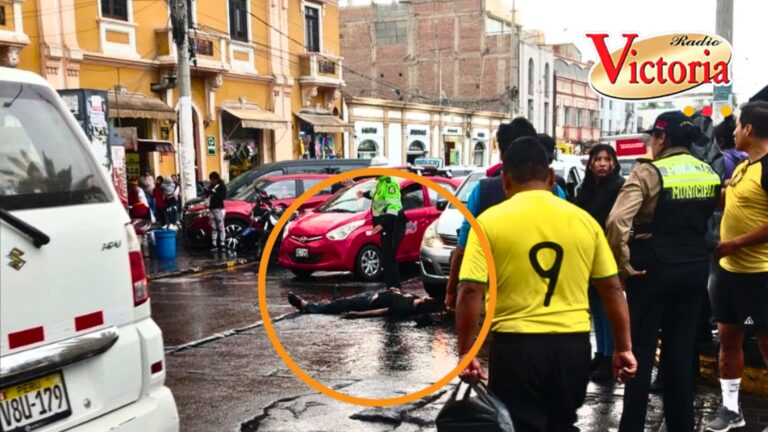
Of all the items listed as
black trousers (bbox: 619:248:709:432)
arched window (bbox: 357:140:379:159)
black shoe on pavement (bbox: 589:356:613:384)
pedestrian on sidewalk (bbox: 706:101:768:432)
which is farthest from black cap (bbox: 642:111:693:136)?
arched window (bbox: 357:140:379:159)

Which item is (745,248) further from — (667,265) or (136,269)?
(136,269)

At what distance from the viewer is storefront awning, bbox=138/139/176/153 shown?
21.2m

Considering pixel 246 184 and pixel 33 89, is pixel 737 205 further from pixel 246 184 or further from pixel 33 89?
pixel 246 184

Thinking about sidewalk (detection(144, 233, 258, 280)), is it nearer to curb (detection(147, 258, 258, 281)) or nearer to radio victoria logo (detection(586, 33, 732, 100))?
curb (detection(147, 258, 258, 281))

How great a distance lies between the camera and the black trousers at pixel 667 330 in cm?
430

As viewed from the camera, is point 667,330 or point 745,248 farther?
point 745,248

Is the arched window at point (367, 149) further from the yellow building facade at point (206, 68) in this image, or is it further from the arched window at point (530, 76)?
the arched window at point (530, 76)

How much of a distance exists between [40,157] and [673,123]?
3.49 m

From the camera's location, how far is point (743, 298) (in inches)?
184

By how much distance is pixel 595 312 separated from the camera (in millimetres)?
6324

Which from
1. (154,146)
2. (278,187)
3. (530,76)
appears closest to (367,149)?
(154,146)

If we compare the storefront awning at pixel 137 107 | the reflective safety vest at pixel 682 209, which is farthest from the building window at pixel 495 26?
the reflective safety vest at pixel 682 209

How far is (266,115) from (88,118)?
52.7ft

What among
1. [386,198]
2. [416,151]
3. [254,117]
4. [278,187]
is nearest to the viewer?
[386,198]
